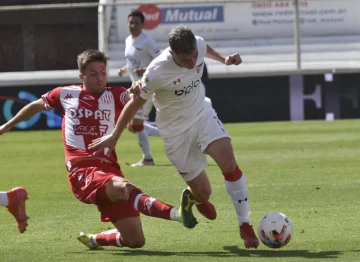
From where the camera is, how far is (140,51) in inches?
630

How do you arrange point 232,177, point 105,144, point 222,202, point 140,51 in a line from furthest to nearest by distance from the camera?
point 140,51 < point 222,202 < point 232,177 < point 105,144

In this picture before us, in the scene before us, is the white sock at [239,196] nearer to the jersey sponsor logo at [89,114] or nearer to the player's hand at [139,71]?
the jersey sponsor logo at [89,114]

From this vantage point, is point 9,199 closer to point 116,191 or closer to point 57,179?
point 116,191

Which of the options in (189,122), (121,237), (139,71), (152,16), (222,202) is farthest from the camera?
(152,16)

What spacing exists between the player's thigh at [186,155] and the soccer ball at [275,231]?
0.96m

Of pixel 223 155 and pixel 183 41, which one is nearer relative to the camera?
pixel 183 41

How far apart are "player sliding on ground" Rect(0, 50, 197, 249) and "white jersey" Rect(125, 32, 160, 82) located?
288 inches

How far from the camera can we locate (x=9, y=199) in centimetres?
783

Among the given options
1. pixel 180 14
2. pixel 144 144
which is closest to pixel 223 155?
pixel 144 144

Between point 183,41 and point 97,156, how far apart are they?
4.03ft

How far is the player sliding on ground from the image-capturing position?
8.02 metres

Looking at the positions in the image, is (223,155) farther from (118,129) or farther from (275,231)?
(118,129)

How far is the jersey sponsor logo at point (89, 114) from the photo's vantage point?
8383 millimetres

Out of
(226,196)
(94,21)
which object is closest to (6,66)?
(94,21)
